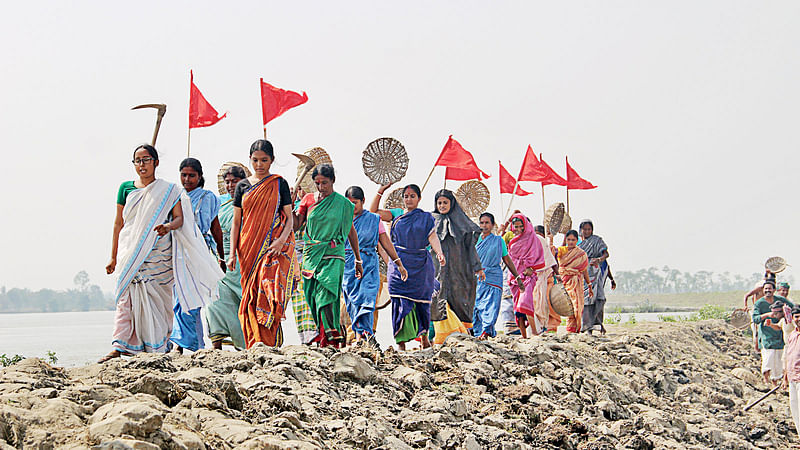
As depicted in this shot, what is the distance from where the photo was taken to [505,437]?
591cm

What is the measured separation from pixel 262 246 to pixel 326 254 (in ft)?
2.49

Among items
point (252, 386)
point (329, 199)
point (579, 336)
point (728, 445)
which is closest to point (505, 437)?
point (252, 386)

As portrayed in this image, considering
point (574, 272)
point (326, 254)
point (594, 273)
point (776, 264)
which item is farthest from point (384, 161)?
point (776, 264)

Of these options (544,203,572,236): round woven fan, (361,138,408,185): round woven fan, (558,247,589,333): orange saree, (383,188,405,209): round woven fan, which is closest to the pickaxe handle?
(361,138,408,185): round woven fan

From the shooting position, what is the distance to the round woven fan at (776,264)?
18.1 m

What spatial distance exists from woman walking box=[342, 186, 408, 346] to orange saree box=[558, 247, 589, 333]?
575 cm

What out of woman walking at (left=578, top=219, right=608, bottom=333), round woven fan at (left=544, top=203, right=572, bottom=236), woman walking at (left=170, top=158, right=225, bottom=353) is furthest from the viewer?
round woven fan at (left=544, top=203, right=572, bottom=236)

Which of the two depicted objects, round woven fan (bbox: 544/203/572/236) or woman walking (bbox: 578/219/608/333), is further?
round woven fan (bbox: 544/203/572/236)

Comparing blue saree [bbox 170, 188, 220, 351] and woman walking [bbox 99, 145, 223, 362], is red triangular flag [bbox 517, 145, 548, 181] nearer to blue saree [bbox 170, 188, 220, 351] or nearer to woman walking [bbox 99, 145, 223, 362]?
blue saree [bbox 170, 188, 220, 351]

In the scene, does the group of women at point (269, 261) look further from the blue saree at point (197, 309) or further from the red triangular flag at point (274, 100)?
the red triangular flag at point (274, 100)

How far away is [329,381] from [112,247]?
218 centimetres

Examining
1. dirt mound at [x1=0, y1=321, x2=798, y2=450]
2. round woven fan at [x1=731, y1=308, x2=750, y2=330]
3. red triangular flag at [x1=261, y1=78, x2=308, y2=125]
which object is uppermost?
red triangular flag at [x1=261, y1=78, x2=308, y2=125]

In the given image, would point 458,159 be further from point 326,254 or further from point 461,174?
point 326,254

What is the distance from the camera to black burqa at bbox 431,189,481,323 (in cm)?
1019
